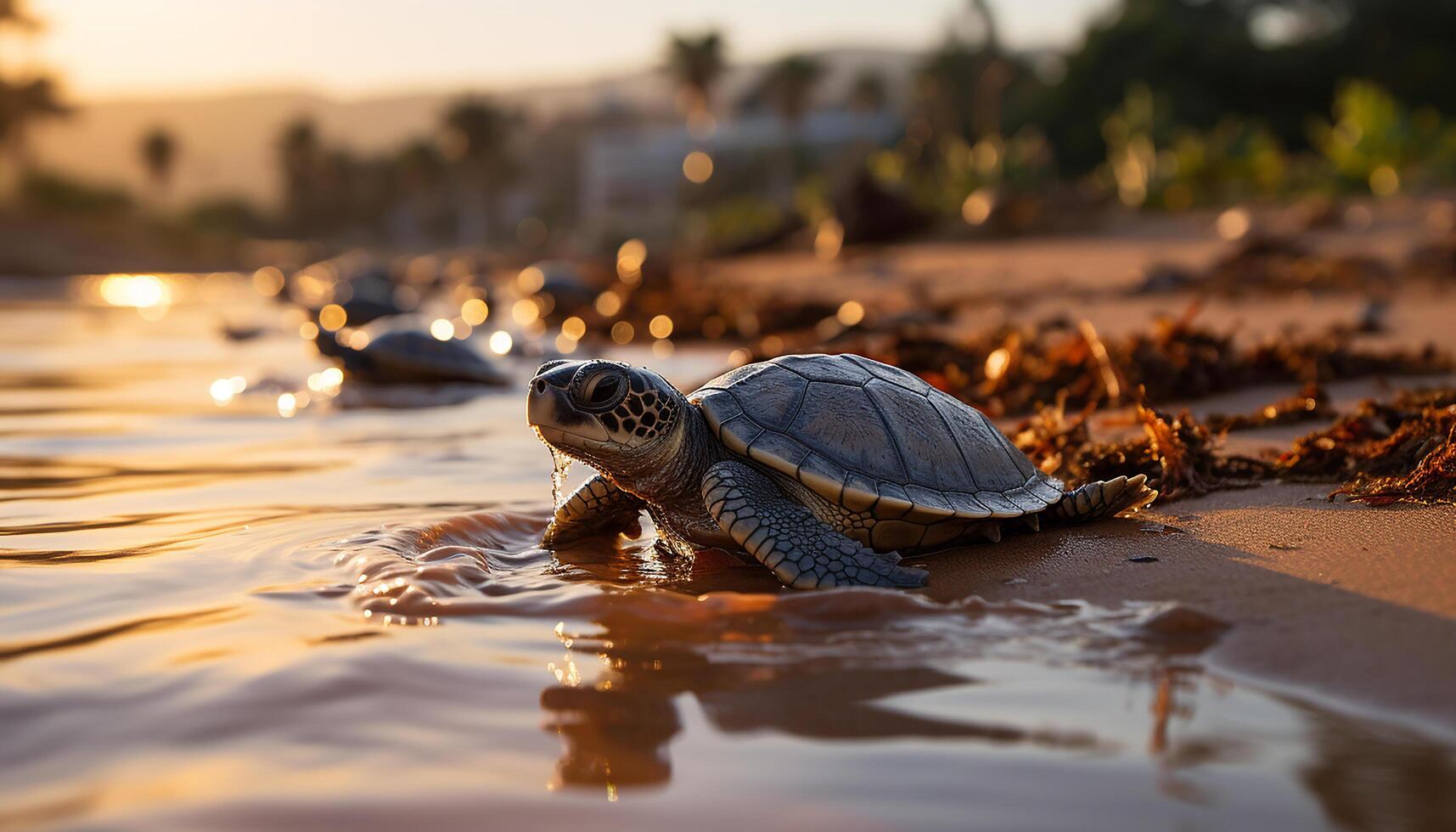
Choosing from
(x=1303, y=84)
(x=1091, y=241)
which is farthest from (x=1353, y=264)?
(x=1303, y=84)

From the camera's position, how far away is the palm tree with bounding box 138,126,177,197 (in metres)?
88.6

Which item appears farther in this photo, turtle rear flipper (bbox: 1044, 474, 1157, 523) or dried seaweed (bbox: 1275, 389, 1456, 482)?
dried seaweed (bbox: 1275, 389, 1456, 482)

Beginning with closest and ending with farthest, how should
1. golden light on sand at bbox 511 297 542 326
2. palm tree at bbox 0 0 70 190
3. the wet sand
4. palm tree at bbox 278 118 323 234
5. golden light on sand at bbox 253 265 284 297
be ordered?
the wet sand → golden light on sand at bbox 511 297 542 326 → golden light on sand at bbox 253 265 284 297 → palm tree at bbox 0 0 70 190 → palm tree at bbox 278 118 323 234

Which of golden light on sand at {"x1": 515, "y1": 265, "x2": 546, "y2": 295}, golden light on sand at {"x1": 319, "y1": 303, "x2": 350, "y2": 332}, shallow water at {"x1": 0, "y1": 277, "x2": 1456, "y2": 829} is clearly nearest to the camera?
shallow water at {"x1": 0, "y1": 277, "x2": 1456, "y2": 829}

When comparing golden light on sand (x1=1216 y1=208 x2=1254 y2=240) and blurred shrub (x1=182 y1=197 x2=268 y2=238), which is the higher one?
blurred shrub (x1=182 y1=197 x2=268 y2=238)

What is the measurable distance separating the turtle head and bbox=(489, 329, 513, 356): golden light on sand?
30.5 ft

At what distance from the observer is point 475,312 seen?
20.0 metres

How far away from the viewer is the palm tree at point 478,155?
82.9 meters

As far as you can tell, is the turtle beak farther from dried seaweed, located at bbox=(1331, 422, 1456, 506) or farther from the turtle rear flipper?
dried seaweed, located at bbox=(1331, 422, 1456, 506)

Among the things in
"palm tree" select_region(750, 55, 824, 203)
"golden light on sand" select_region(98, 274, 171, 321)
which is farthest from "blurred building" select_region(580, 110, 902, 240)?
"golden light on sand" select_region(98, 274, 171, 321)

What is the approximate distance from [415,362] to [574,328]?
6.35 metres

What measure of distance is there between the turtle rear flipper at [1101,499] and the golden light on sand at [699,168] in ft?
207

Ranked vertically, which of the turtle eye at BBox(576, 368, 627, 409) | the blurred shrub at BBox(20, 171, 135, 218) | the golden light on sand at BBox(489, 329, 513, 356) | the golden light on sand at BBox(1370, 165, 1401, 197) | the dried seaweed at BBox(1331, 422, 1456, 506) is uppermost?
the blurred shrub at BBox(20, 171, 135, 218)

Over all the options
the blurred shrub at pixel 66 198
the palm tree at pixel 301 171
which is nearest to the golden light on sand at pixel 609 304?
the blurred shrub at pixel 66 198
